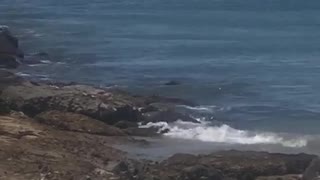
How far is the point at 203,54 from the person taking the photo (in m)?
60.0

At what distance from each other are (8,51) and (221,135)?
18875mm

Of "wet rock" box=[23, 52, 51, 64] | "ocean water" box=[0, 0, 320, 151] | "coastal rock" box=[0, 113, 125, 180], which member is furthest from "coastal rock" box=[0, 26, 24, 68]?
"coastal rock" box=[0, 113, 125, 180]

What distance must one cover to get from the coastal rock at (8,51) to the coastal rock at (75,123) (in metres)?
16.3

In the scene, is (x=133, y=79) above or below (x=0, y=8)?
below

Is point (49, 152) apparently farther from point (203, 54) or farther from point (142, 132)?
point (203, 54)

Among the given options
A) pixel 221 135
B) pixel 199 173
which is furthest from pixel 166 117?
pixel 199 173

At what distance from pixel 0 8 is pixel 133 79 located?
4176 cm

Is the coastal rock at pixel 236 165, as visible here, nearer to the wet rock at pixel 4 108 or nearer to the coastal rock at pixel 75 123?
the coastal rock at pixel 75 123

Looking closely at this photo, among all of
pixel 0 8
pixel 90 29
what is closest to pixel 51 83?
pixel 90 29

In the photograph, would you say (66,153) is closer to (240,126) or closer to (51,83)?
(240,126)

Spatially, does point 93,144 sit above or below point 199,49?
below

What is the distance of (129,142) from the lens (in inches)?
1383

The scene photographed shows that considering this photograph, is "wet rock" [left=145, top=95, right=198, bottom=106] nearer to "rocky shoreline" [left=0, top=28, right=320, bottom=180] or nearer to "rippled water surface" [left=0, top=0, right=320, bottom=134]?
"rocky shoreline" [left=0, top=28, right=320, bottom=180]

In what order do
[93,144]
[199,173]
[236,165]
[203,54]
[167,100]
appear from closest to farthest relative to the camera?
[199,173] → [236,165] → [93,144] → [167,100] → [203,54]
